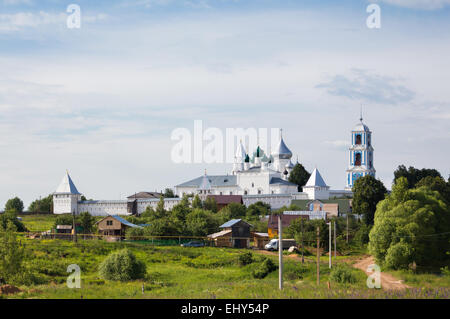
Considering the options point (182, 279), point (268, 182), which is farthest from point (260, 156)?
point (182, 279)

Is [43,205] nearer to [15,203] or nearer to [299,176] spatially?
[15,203]

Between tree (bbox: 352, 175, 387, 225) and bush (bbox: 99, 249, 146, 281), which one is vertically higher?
tree (bbox: 352, 175, 387, 225)

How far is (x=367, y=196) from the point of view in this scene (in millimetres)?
63688

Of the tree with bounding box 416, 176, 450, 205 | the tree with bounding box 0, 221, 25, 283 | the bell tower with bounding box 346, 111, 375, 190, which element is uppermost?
the bell tower with bounding box 346, 111, 375, 190

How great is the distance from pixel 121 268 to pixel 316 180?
177ft

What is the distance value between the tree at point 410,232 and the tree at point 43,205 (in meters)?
54.8

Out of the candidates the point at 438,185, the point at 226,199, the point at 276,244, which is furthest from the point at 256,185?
the point at 276,244

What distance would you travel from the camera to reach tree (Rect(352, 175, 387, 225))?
63.4m

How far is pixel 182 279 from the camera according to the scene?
33.8 m

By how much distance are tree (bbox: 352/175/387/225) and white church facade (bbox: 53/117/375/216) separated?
1802cm

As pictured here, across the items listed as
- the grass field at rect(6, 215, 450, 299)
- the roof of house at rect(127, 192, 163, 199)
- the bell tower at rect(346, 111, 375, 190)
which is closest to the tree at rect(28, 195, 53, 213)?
the roof of house at rect(127, 192, 163, 199)

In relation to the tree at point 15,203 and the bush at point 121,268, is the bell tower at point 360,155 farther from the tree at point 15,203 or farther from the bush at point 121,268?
the bush at point 121,268

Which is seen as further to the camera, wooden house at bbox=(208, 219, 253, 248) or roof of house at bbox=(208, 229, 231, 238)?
roof of house at bbox=(208, 229, 231, 238)

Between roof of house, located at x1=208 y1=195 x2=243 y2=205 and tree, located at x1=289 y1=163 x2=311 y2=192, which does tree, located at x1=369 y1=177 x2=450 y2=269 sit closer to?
roof of house, located at x1=208 y1=195 x2=243 y2=205
